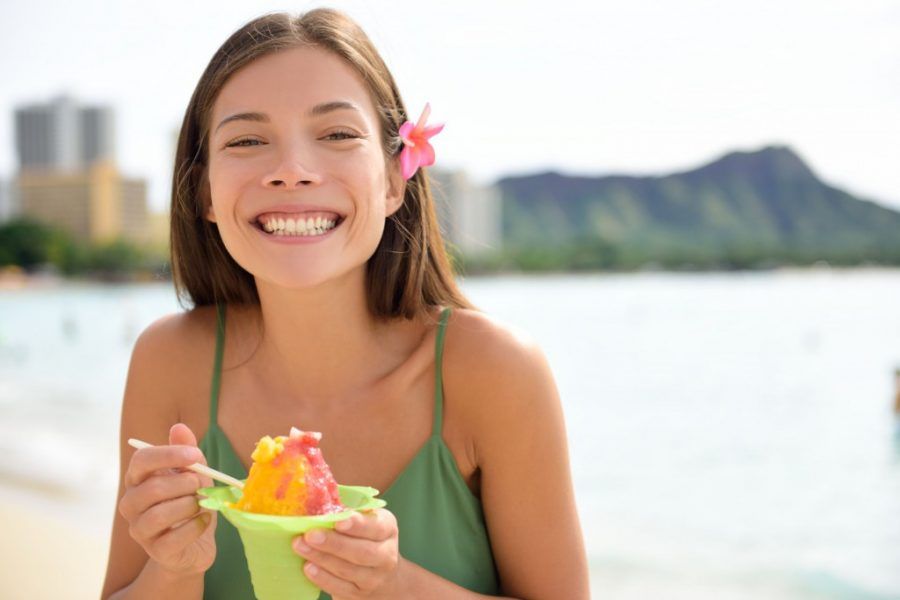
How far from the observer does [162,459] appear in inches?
54.7

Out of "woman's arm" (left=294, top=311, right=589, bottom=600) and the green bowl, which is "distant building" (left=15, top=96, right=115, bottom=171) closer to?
"woman's arm" (left=294, top=311, right=589, bottom=600)

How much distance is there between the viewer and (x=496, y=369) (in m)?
1.94

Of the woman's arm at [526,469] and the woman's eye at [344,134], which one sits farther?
the woman's arm at [526,469]

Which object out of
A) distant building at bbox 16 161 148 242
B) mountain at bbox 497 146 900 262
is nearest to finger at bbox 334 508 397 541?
mountain at bbox 497 146 900 262

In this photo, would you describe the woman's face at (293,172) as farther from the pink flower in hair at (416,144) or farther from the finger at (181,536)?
the finger at (181,536)

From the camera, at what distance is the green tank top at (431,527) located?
1.96 meters

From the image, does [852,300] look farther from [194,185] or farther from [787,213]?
[194,185]

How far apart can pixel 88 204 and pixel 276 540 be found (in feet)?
294

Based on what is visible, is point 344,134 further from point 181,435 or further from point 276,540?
point 276,540

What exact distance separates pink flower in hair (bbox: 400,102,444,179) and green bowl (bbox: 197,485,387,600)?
89 centimetres

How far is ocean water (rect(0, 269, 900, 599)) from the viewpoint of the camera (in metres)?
8.91

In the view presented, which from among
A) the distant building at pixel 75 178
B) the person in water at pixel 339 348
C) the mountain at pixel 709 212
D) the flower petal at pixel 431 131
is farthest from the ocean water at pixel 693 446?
the distant building at pixel 75 178

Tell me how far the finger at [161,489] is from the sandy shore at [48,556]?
4455 millimetres

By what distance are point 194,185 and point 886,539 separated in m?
10.5
